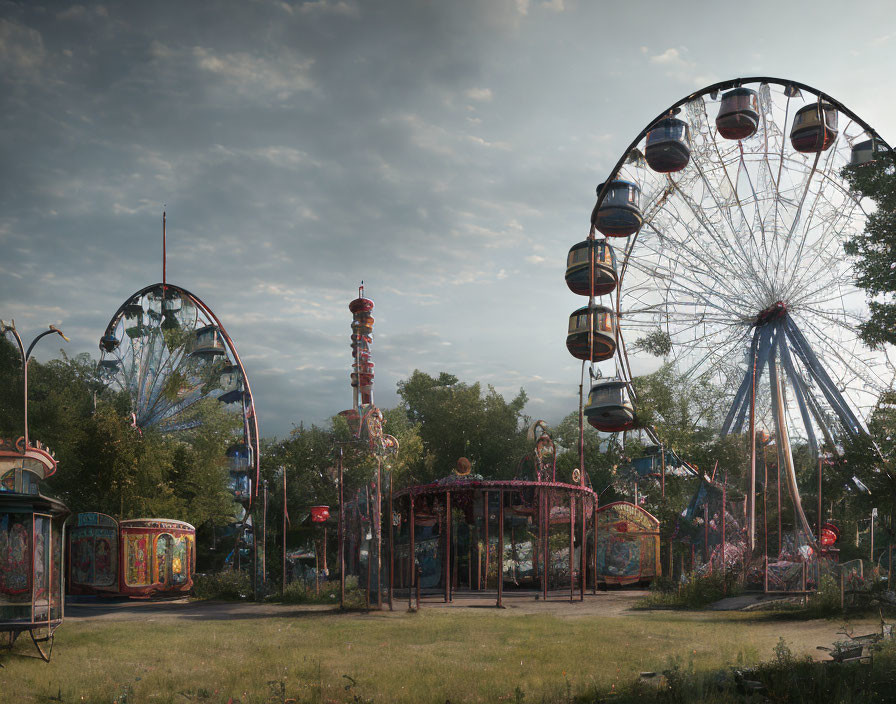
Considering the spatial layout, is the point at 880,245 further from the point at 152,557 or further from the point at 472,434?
the point at 472,434

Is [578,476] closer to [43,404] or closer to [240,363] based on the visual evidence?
[240,363]

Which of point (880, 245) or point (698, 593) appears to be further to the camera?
point (698, 593)

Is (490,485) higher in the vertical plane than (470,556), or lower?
higher

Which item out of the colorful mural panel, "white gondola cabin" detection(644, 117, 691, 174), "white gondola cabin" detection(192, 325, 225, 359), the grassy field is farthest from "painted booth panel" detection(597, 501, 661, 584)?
the colorful mural panel

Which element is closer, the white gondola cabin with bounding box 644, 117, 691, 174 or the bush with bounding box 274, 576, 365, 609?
the bush with bounding box 274, 576, 365, 609

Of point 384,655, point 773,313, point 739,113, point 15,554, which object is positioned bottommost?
point 384,655

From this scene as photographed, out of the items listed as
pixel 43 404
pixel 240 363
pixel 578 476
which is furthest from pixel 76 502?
pixel 578 476

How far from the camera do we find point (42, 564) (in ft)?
49.0

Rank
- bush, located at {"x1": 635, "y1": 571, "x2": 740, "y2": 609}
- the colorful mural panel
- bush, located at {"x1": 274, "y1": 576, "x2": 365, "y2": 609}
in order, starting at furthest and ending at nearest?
bush, located at {"x1": 274, "y1": 576, "x2": 365, "y2": 609} → bush, located at {"x1": 635, "y1": 571, "x2": 740, "y2": 609} → the colorful mural panel

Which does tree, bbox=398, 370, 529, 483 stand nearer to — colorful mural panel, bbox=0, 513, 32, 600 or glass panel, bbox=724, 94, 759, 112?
glass panel, bbox=724, 94, 759, 112

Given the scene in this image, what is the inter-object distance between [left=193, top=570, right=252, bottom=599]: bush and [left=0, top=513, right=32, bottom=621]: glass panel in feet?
42.0

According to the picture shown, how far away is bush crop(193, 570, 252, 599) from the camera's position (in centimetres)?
2725

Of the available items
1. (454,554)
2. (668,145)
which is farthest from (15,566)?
(454,554)

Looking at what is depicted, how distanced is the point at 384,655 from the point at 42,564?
608cm
